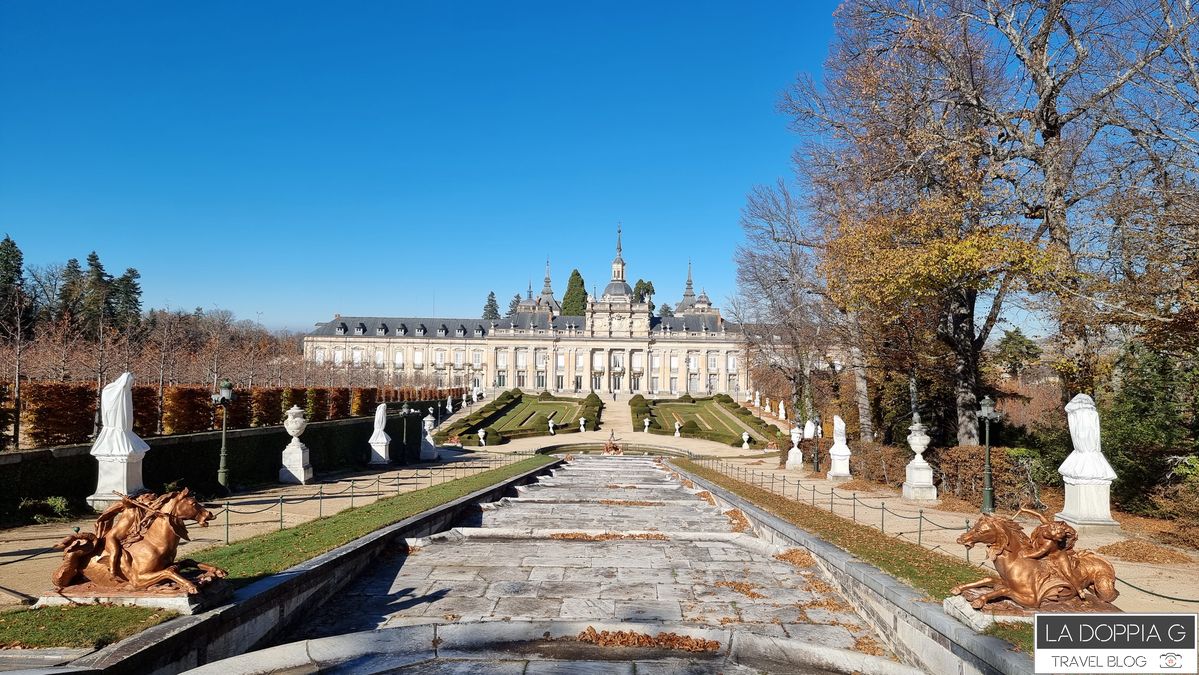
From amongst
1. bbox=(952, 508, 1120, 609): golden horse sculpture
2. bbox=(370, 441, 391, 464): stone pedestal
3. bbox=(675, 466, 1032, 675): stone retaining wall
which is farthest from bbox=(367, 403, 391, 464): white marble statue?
bbox=(952, 508, 1120, 609): golden horse sculpture

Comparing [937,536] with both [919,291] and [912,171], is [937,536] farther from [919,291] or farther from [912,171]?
[912,171]

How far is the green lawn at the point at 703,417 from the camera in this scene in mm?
50562

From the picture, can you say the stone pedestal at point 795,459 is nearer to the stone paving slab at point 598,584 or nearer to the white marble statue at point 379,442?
the stone paving slab at point 598,584

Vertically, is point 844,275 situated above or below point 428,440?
above

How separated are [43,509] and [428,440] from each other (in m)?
18.3

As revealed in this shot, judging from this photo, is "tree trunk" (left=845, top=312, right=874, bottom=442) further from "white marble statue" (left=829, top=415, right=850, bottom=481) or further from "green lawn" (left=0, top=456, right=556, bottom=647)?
"green lawn" (left=0, top=456, right=556, bottom=647)

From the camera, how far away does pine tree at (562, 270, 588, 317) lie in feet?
356

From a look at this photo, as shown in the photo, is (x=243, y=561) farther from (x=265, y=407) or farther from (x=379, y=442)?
(x=379, y=442)

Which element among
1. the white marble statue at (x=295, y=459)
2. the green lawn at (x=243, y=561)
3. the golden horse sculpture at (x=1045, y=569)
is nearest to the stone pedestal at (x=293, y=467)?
the white marble statue at (x=295, y=459)


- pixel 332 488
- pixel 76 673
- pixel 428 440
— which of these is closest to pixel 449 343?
pixel 428 440

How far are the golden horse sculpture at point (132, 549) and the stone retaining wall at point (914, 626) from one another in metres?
6.37

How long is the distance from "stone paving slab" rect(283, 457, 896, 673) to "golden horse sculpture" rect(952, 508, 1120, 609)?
1636mm

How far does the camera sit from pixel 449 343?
10169 cm

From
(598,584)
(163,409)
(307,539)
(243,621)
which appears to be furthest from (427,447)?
(243,621)
